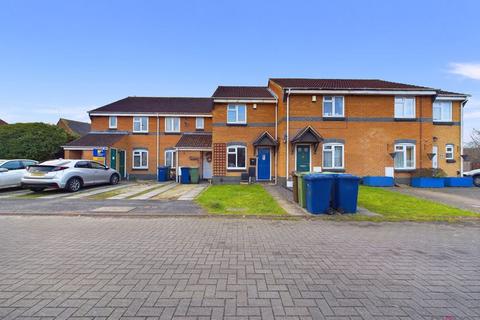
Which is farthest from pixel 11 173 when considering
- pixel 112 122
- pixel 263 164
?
pixel 263 164

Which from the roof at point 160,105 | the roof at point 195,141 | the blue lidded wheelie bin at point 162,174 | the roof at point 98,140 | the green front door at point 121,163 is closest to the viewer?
the roof at point 98,140

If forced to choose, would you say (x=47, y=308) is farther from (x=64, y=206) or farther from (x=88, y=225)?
(x=64, y=206)

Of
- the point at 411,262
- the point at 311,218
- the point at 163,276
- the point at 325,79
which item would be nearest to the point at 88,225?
the point at 163,276

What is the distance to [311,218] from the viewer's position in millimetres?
8352

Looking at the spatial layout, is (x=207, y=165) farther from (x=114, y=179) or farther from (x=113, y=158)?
(x=114, y=179)

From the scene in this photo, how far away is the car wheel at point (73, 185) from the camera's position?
1363 centimetres

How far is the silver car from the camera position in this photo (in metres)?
12.9

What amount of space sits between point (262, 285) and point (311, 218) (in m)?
4.88

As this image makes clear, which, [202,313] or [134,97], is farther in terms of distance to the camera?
[134,97]

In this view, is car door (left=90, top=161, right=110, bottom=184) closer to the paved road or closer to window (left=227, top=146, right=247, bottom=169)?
window (left=227, top=146, right=247, bottom=169)

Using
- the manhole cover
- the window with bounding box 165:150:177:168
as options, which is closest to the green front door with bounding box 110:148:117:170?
the window with bounding box 165:150:177:168

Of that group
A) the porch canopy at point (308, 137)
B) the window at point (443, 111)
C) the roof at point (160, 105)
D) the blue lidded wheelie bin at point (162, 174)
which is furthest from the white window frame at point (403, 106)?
the blue lidded wheelie bin at point (162, 174)

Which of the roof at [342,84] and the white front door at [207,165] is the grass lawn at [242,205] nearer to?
the roof at [342,84]

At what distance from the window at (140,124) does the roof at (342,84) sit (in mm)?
11582
